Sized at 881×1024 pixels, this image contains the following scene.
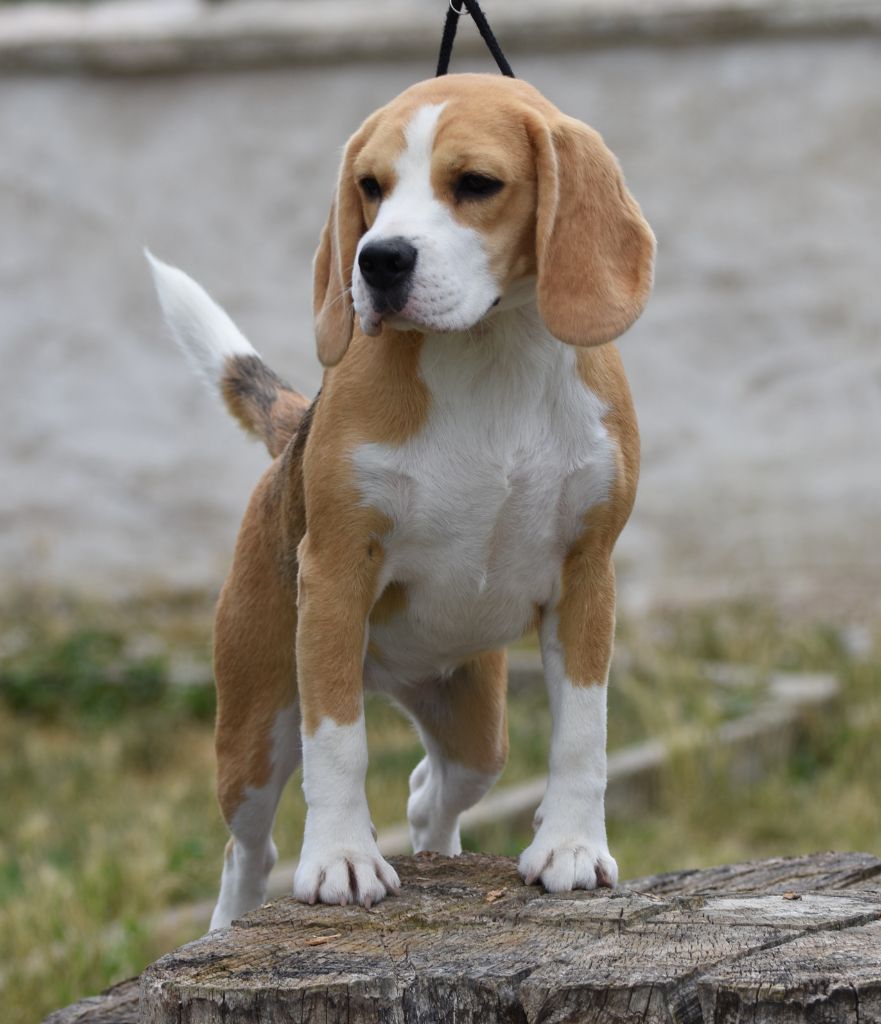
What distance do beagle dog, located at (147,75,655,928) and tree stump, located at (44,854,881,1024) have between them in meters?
0.14

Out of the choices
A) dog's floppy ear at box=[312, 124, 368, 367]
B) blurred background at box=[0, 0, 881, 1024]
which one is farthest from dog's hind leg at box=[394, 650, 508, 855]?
blurred background at box=[0, 0, 881, 1024]

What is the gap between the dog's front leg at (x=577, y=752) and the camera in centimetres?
306

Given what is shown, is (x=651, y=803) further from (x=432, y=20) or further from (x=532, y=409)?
(x=432, y=20)

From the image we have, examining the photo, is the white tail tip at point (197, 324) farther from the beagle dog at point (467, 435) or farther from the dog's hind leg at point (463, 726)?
the dog's hind leg at point (463, 726)

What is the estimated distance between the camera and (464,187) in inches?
109

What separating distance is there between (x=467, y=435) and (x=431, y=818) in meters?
1.25

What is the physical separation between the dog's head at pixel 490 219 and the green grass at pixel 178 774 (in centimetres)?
250

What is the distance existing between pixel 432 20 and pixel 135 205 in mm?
2232

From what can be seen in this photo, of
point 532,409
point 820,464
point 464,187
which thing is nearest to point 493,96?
point 464,187

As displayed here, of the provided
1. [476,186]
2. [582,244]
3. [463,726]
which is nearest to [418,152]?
[476,186]

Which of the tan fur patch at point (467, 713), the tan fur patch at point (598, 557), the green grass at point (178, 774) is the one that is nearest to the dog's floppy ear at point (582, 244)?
the tan fur patch at point (598, 557)

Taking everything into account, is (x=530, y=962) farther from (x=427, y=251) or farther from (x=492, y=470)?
(x=427, y=251)

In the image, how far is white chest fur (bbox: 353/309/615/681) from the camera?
9.72ft

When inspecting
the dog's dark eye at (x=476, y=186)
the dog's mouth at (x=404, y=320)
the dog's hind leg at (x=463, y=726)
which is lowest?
the dog's hind leg at (x=463, y=726)
